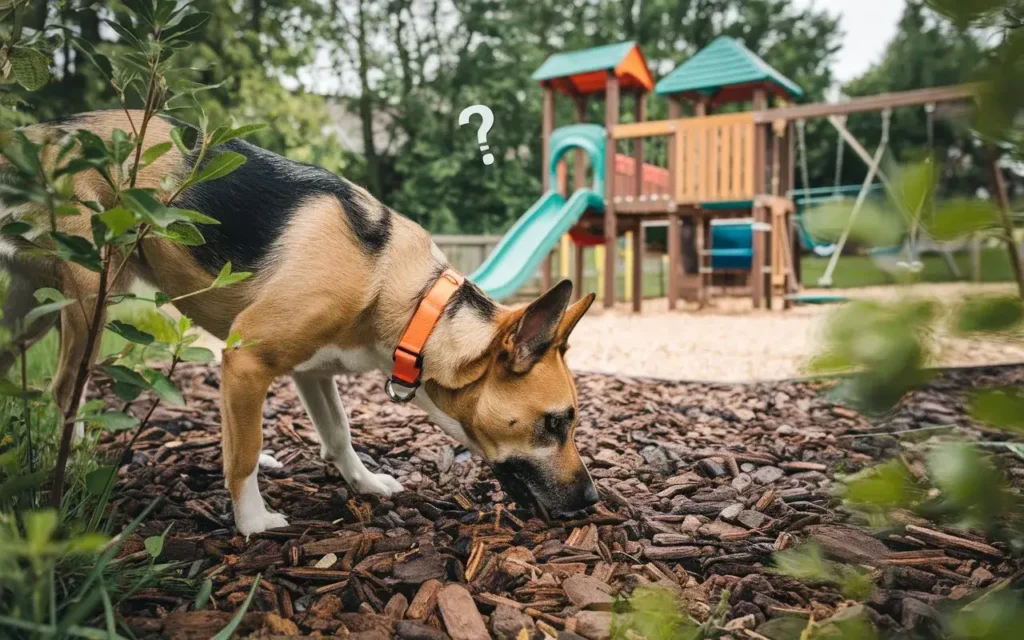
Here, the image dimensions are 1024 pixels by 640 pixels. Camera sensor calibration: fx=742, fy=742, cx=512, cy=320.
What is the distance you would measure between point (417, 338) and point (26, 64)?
1.39 m

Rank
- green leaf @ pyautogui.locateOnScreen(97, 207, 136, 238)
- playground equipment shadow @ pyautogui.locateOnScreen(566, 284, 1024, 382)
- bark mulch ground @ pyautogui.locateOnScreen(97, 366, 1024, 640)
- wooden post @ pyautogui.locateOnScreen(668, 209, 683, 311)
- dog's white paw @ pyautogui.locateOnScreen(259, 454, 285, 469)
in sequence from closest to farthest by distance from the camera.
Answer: green leaf @ pyautogui.locateOnScreen(97, 207, 136, 238) < bark mulch ground @ pyautogui.locateOnScreen(97, 366, 1024, 640) < dog's white paw @ pyautogui.locateOnScreen(259, 454, 285, 469) < playground equipment shadow @ pyautogui.locateOnScreen(566, 284, 1024, 382) < wooden post @ pyautogui.locateOnScreen(668, 209, 683, 311)

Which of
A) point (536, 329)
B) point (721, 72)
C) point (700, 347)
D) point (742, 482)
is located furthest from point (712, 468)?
point (721, 72)

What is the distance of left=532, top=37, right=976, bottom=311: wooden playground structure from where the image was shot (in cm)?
1091

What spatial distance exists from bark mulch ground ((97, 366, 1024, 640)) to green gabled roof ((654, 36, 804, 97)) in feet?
33.7

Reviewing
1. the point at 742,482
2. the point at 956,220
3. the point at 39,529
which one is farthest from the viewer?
the point at 742,482

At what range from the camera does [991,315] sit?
32.2 inches

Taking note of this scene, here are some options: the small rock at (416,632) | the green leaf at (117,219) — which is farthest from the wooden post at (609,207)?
the green leaf at (117,219)

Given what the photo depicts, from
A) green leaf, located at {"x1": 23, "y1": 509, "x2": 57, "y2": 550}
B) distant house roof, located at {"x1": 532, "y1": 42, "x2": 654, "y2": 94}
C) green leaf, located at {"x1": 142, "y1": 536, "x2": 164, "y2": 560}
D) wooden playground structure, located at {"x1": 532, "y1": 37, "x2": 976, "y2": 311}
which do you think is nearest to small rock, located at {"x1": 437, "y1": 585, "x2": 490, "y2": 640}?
green leaf, located at {"x1": 142, "y1": 536, "x2": 164, "y2": 560}

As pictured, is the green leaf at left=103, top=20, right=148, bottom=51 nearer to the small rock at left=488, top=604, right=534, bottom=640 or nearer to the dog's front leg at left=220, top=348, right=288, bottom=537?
the dog's front leg at left=220, top=348, right=288, bottom=537

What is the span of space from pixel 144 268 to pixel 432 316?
1.17m

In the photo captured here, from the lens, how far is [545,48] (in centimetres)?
2550

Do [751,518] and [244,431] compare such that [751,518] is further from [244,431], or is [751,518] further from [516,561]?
[244,431]

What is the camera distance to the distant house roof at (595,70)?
12.8m

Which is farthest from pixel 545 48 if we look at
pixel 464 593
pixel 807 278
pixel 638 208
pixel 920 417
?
pixel 464 593
